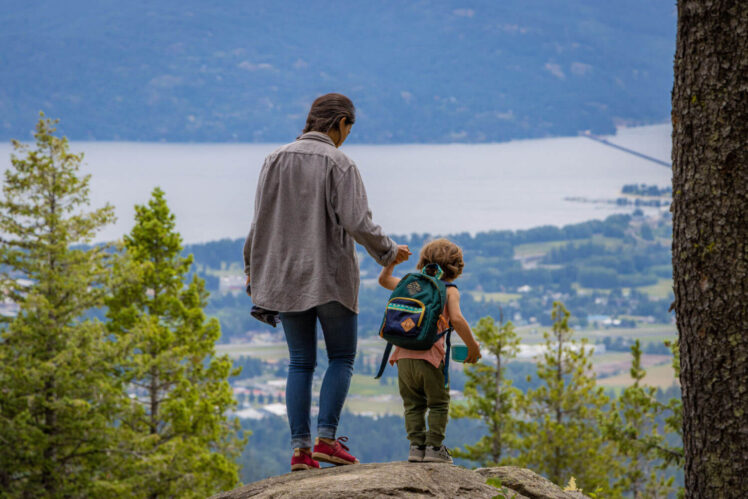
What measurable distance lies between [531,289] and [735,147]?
15035cm

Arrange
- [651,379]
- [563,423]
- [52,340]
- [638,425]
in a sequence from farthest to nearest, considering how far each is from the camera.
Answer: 1. [651,379]
2. [563,423]
3. [638,425]
4. [52,340]

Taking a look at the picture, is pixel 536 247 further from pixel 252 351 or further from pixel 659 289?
pixel 252 351

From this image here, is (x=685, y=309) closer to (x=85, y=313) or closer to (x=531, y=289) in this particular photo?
(x=85, y=313)

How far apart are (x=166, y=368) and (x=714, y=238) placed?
1558cm

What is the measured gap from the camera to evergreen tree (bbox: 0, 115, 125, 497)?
14.7 meters

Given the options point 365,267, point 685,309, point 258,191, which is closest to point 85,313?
point 258,191

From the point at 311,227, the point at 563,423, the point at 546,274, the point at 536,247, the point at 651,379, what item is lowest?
the point at 651,379

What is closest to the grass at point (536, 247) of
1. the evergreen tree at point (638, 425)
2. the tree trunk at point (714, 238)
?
the evergreen tree at point (638, 425)

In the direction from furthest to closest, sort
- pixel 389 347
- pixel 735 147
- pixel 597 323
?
1. pixel 597 323
2. pixel 389 347
3. pixel 735 147

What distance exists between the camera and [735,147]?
125 inches

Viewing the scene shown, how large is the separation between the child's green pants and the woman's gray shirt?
1.44 ft

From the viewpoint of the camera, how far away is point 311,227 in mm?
4027

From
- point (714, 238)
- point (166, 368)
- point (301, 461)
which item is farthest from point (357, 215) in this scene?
point (166, 368)

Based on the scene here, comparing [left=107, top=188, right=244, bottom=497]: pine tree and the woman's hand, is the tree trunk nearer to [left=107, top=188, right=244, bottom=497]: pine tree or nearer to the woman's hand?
the woman's hand
